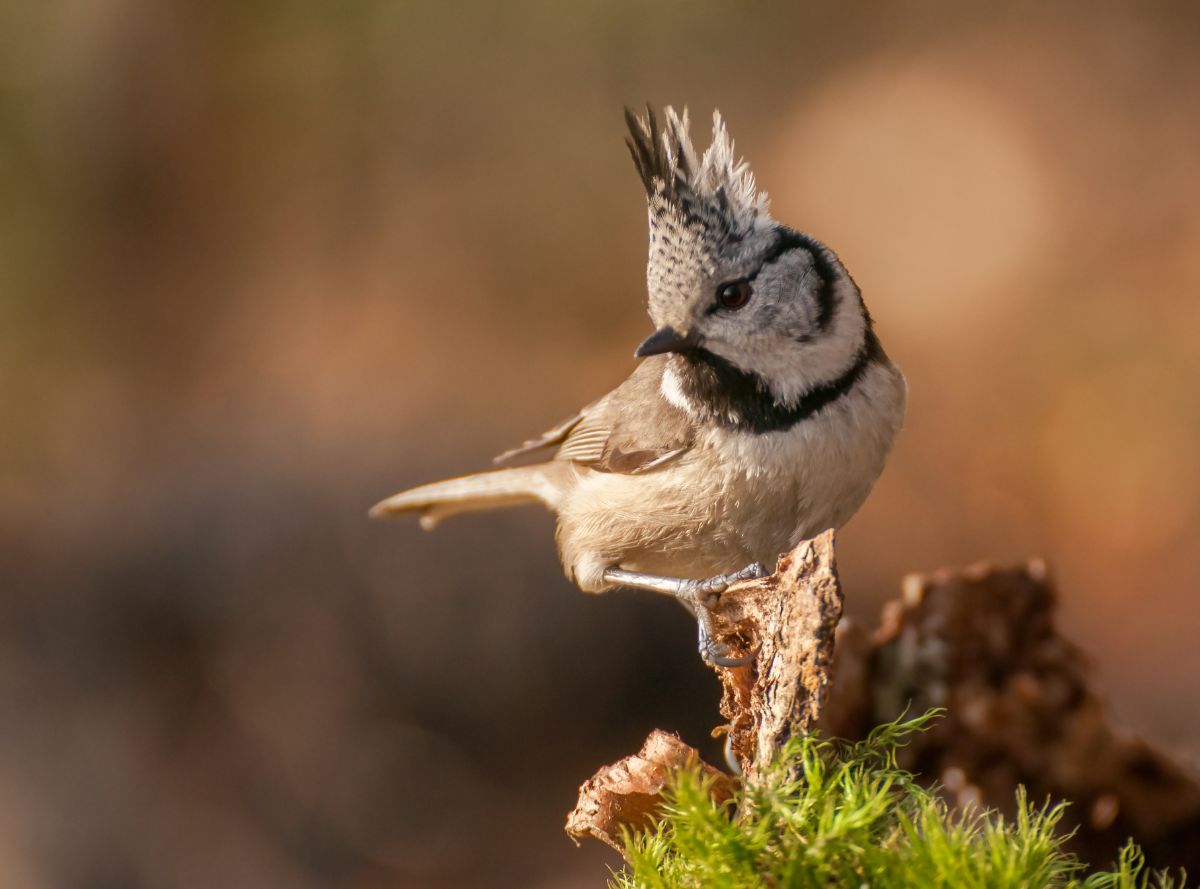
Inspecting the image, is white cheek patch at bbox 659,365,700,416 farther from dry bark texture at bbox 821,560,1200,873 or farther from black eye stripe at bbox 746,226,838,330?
dry bark texture at bbox 821,560,1200,873

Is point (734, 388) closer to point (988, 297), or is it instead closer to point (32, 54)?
point (988, 297)

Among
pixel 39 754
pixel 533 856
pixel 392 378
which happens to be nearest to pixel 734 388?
pixel 533 856

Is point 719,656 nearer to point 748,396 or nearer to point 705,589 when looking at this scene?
point 705,589

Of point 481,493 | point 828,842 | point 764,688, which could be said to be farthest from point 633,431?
point 828,842

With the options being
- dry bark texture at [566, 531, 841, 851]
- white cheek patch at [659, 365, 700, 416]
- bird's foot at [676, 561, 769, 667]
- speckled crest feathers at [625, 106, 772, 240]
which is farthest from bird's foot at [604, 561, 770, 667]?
speckled crest feathers at [625, 106, 772, 240]

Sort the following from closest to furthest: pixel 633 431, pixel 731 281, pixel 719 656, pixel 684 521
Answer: pixel 719 656 → pixel 731 281 → pixel 684 521 → pixel 633 431

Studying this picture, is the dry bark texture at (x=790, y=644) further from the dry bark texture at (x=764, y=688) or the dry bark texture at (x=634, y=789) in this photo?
the dry bark texture at (x=634, y=789)

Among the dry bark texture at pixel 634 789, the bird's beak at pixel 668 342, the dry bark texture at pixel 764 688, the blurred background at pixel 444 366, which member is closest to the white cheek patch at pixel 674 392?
the bird's beak at pixel 668 342
